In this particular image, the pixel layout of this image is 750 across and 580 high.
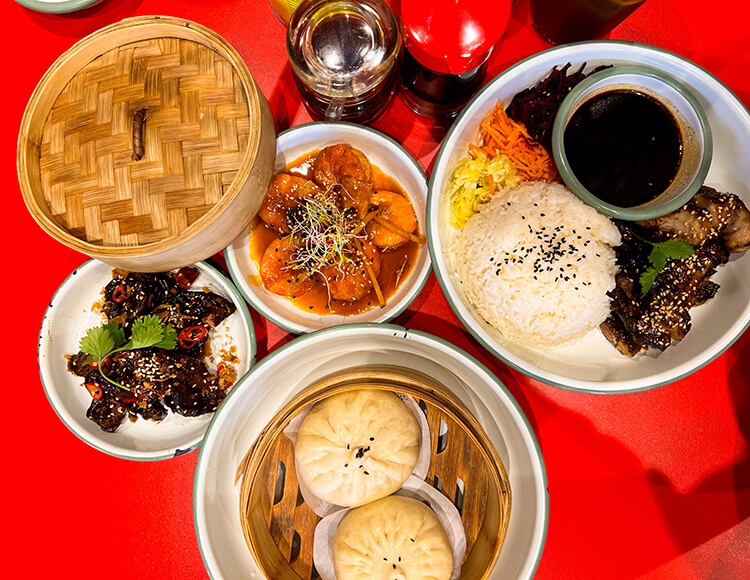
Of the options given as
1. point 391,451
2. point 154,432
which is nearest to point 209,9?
point 154,432

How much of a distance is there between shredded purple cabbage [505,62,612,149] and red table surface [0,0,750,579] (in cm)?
41

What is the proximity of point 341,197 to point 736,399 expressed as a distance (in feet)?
6.61

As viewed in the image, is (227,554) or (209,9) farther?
(209,9)

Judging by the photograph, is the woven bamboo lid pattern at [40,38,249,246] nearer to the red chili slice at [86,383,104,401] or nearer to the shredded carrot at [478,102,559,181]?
the red chili slice at [86,383,104,401]

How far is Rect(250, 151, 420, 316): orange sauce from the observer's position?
2.01 m

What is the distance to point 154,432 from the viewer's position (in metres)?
2.02

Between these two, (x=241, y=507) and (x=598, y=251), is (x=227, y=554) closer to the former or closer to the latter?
(x=241, y=507)

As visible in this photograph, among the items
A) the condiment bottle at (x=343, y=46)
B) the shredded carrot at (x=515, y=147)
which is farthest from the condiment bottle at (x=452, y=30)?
the shredded carrot at (x=515, y=147)

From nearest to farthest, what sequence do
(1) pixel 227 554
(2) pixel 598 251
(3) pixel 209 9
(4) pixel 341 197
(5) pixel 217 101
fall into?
(5) pixel 217 101 → (1) pixel 227 554 → (2) pixel 598 251 → (4) pixel 341 197 → (3) pixel 209 9

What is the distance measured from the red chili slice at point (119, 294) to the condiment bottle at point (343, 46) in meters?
1.18

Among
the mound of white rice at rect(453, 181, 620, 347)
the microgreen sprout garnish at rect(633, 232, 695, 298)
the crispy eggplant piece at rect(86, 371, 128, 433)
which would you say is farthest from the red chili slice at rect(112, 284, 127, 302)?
the microgreen sprout garnish at rect(633, 232, 695, 298)

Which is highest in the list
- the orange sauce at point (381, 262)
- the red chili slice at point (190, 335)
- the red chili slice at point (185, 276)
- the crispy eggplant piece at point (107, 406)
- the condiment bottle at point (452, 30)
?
the condiment bottle at point (452, 30)

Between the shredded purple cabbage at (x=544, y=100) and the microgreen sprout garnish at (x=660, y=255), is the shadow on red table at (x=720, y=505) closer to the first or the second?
the microgreen sprout garnish at (x=660, y=255)

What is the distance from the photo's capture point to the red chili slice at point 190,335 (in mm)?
1956
